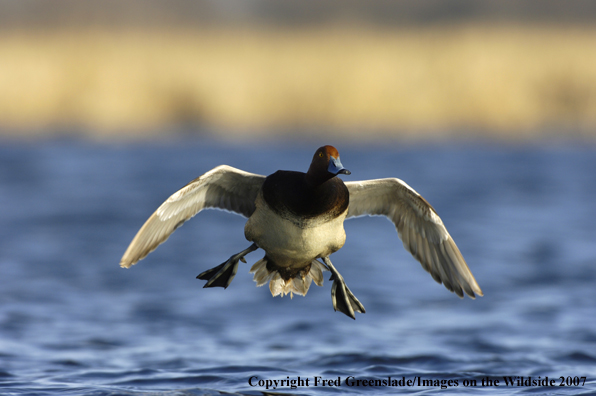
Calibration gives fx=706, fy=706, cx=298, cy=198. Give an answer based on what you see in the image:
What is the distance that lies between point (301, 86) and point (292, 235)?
1764cm

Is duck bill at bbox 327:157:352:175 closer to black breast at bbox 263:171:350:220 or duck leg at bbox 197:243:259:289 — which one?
black breast at bbox 263:171:350:220

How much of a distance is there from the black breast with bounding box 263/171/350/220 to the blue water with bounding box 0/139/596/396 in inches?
72.8

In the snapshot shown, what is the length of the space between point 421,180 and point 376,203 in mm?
14107

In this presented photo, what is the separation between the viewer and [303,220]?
5.64 metres

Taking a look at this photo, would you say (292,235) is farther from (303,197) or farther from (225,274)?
(225,274)

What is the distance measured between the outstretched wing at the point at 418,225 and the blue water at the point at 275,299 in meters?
1.13

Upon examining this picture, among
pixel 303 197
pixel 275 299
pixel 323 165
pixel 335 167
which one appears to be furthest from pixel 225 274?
pixel 275 299

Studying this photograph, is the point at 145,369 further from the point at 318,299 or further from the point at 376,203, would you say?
the point at 318,299

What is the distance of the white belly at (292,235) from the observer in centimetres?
568

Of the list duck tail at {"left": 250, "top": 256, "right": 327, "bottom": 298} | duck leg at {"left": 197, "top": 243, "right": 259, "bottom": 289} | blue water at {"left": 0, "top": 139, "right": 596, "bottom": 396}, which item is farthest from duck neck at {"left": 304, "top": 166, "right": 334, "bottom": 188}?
blue water at {"left": 0, "top": 139, "right": 596, "bottom": 396}

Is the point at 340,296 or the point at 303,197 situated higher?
the point at 303,197

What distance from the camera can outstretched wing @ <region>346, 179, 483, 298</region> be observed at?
21.1ft

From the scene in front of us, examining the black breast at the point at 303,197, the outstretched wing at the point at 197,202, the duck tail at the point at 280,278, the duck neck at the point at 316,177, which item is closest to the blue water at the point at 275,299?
the duck tail at the point at 280,278

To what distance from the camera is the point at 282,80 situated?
904 inches
